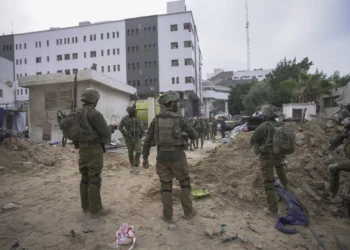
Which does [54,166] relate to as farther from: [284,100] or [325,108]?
[284,100]

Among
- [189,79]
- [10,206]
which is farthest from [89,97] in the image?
[189,79]

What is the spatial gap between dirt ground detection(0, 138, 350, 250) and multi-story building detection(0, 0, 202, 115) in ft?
108

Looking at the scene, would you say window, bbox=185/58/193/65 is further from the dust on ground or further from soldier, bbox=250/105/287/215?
soldier, bbox=250/105/287/215

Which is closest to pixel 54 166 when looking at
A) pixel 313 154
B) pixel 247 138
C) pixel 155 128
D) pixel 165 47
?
pixel 155 128

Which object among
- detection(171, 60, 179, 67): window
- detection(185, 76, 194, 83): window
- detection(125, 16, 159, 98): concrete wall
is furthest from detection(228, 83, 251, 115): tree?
detection(125, 16, 159, 98): concrete wall

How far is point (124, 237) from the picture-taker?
2975 mm

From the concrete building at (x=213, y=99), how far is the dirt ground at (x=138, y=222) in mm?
46247

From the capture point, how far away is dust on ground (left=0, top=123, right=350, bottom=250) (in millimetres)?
3061

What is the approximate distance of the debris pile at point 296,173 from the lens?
450 cm

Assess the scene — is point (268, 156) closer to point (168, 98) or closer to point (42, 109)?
point (168, 98)

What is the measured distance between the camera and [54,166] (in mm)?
7523

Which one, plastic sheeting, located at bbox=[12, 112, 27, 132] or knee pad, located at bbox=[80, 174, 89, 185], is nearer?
knee pad, located at bbox=[80, 174, 89, 185]

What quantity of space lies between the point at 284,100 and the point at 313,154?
24.1 meters

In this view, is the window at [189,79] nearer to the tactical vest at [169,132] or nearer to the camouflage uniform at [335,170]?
the camouflage uniform at [335,170]
